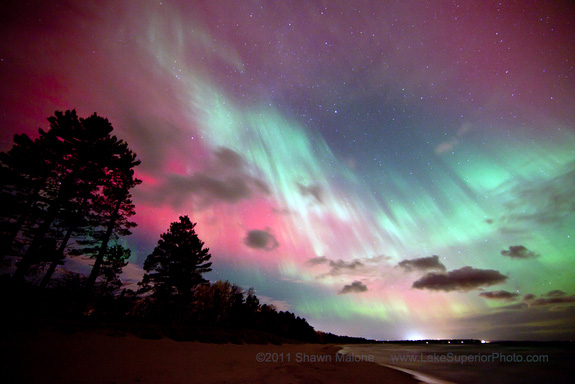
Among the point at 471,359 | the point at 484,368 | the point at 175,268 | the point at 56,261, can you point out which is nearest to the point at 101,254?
the point at 56,261

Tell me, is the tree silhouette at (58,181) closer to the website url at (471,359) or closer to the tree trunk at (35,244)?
the tree trunk at (35,244)

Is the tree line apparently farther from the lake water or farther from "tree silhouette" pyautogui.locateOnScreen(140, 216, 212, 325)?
the lake water

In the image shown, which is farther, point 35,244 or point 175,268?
point 175,268

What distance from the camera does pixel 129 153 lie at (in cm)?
2091

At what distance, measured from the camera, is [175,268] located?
29500 millimetres

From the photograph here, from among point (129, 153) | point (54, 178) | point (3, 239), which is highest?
point (129, 153)

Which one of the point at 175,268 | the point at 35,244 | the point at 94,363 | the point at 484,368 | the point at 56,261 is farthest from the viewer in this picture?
the point at 175,268

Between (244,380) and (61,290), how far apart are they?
26.3 metres

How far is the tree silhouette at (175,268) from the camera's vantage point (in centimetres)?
2922

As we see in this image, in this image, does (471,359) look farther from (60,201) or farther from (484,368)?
(60,201)

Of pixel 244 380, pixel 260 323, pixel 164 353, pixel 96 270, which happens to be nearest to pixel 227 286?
pixel 260 323

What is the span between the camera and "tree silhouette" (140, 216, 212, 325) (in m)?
29.2

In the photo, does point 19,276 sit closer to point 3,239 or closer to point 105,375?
point 3,239

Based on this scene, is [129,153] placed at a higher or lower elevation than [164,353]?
higher
